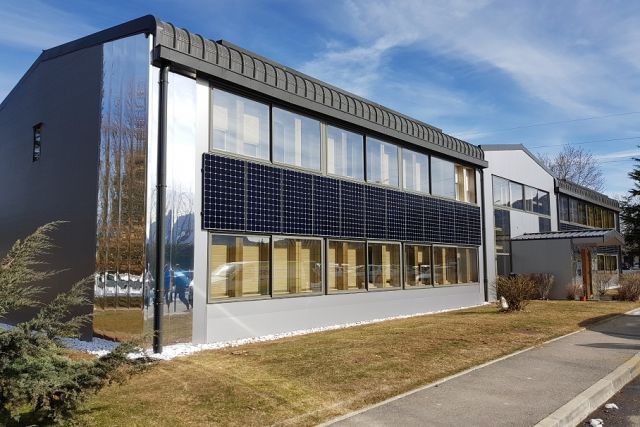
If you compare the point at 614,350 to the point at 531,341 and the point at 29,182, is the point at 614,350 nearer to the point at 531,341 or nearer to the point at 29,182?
the point at 531,341

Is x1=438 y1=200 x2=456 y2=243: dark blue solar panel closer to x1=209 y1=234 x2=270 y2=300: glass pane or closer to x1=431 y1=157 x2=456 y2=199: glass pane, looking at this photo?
x1=431 y1=157 x2=456 y2=199: glass pane

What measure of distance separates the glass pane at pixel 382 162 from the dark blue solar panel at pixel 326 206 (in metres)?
1.95

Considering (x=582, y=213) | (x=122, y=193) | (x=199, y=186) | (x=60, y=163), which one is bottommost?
(x=122, y=193)

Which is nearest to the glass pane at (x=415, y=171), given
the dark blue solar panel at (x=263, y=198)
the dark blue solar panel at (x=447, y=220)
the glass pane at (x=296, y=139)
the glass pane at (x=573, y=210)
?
the dark blue solar panel at (x=447, y=220)

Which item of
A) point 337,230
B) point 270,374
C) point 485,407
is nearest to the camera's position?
point 485,407

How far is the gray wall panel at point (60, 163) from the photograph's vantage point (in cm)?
1091

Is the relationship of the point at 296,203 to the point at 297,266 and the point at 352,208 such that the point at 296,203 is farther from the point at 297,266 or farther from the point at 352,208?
the point at 352,208

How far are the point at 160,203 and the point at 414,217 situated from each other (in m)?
9.70

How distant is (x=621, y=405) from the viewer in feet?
21.9

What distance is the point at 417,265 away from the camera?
17.8 metres

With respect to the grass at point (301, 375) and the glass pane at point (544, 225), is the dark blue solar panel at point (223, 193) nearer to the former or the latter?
the grass at point (301, 375)

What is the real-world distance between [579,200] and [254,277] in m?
30.2

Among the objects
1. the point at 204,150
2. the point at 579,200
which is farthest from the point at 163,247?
the point at 579,200

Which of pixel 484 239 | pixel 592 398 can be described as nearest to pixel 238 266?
pixel 592 398
